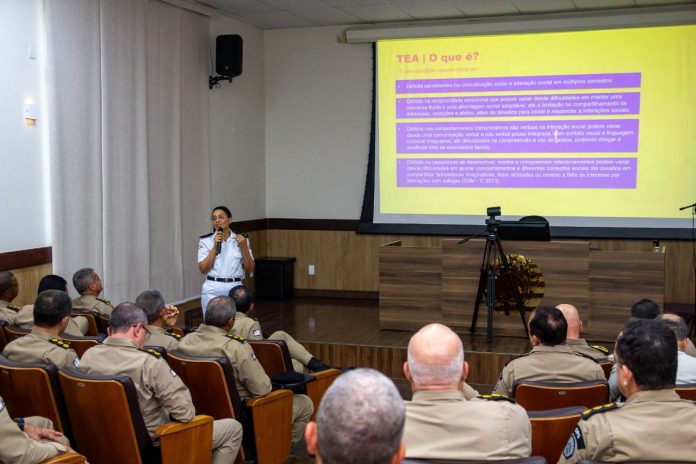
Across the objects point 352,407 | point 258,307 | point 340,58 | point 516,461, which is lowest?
point 258,307

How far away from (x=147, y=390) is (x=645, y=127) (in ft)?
22.0

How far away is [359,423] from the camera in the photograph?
1433mm

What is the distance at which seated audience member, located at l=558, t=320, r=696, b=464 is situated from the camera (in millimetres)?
2332

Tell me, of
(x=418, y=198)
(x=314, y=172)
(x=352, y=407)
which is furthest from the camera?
(x=314, y=172)

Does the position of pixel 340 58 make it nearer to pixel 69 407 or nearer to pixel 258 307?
pixel 258 307

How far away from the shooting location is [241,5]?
858 centimetres

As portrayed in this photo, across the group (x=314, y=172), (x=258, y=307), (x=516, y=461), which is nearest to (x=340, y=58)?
(x=314, y=172)

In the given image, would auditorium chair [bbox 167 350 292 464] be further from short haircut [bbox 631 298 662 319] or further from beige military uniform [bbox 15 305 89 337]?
short haircut [bbox 631 298 662 319]

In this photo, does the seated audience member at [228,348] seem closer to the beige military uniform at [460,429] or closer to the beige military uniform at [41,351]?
the beige military uniform at [41,351]

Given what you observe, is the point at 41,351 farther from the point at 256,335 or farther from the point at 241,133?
the point at 241,133

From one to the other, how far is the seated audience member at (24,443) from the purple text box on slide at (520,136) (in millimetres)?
6692

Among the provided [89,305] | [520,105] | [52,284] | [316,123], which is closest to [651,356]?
[52,284]

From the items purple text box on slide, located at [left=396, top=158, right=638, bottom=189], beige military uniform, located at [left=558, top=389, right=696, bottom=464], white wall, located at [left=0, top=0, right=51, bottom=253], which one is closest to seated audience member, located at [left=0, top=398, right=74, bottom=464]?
beige military uniform, located at [left=558, top=389, right=696, bottom=464]

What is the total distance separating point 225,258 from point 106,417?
329 cm
